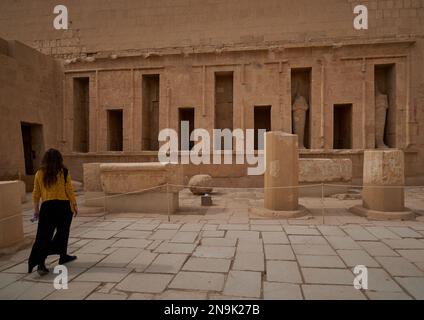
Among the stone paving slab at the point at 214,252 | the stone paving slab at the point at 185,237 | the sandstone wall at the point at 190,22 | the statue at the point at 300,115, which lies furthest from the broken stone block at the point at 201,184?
the sandstone wall at the point at 190,22

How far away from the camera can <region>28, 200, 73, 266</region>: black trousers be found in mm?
3268

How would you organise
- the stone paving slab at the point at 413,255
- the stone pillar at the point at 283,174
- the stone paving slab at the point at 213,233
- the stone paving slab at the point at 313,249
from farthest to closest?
the stone pillar at the point at 283,174 < the stone paving slab at the point at 213,233 < the stone paving slab at the point at 313,249 < the stone paving slab at the point at 413,255

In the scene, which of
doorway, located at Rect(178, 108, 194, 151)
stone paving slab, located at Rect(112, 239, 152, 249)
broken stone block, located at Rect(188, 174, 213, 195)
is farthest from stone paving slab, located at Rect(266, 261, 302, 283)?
doorway, located at Rect(178, 108, 194, 151)

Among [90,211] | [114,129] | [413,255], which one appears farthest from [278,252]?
[114,129]

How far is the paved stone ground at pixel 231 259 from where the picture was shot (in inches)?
111

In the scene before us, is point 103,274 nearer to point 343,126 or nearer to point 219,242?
point 219,242

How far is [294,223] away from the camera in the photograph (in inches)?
220

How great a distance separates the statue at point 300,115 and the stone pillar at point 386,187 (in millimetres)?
5862

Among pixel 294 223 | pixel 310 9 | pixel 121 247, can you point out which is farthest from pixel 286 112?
pixel 121 247

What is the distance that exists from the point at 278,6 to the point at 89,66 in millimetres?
9380

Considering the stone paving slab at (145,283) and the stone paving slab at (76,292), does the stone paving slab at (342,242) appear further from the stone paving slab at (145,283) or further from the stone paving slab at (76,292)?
the stone paving slab at (76,292)

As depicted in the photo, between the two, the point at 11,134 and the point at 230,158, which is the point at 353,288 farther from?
the point at 11,134

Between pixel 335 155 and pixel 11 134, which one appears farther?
pixel 335 155

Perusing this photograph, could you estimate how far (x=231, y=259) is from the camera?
12.1ft
